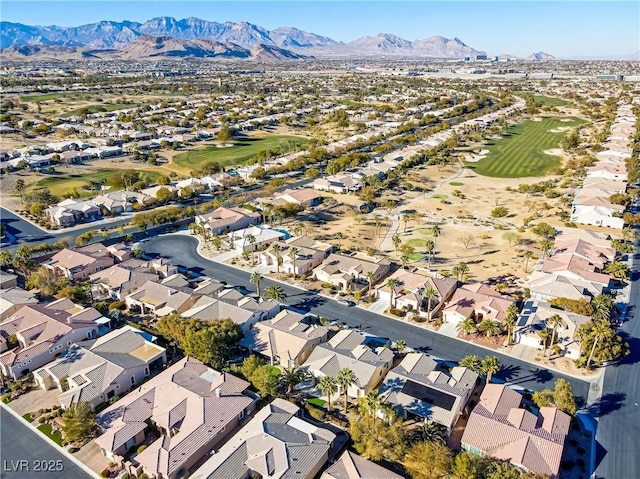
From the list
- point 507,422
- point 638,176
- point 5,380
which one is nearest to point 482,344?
point 507,422

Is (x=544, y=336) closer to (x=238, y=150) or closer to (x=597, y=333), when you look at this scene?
(x=597, y=333)

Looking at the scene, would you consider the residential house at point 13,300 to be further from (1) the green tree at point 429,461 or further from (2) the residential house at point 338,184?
(2) the residential house at point 338,184

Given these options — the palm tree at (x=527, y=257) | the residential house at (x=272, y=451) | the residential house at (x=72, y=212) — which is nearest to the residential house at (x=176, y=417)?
the residential house at (x=272, y=451)

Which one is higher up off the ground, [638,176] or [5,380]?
[638,176]

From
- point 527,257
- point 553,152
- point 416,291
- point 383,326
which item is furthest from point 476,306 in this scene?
point 553,152

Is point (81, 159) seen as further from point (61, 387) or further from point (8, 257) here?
point (61, 387)

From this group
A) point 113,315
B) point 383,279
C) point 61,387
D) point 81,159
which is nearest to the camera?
point 61,387
